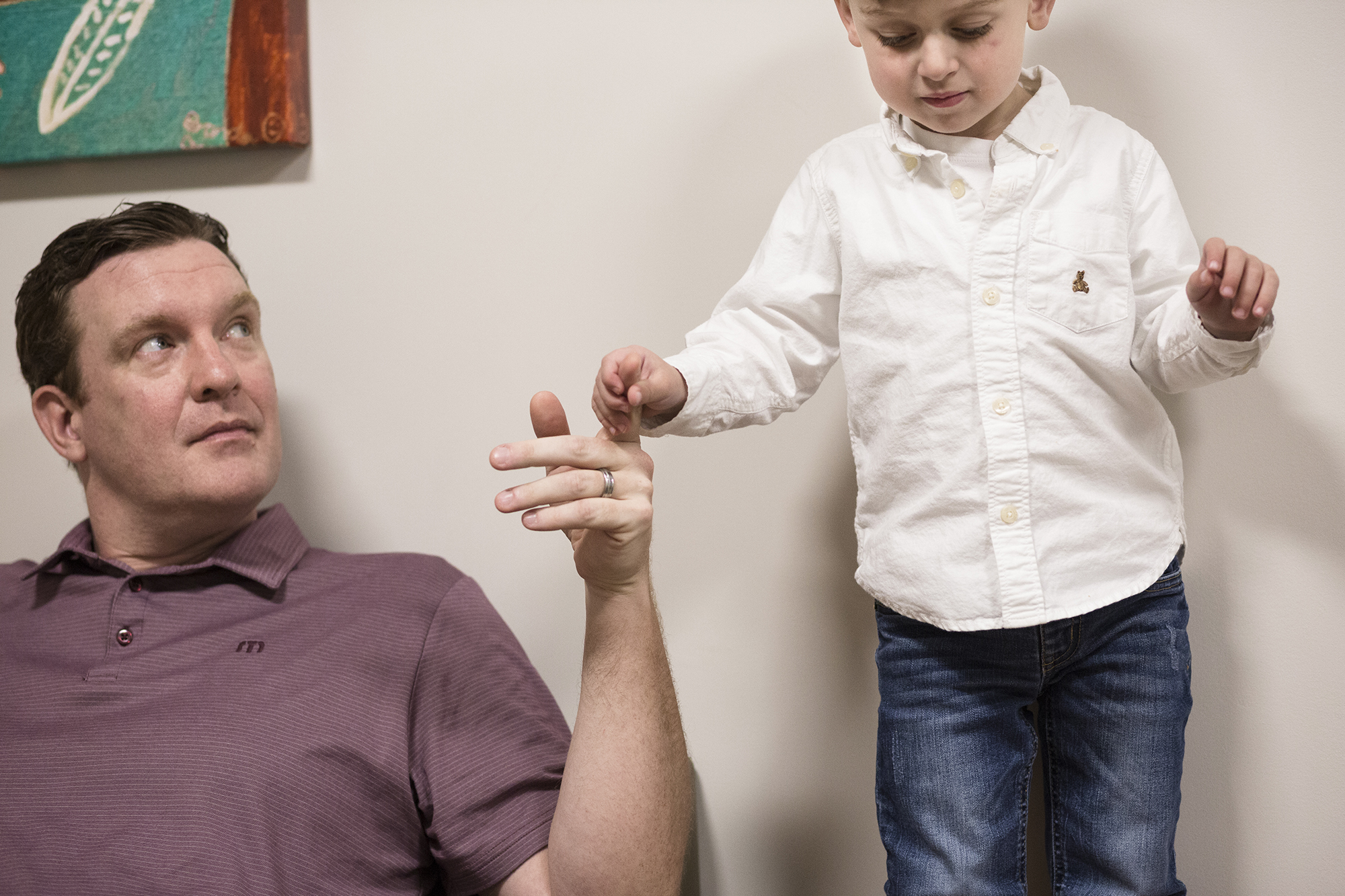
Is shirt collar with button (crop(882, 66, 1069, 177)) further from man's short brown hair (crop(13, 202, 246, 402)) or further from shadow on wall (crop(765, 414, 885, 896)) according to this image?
man's short brown hair (crop(13, 202, 246, 402))

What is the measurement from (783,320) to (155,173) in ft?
3.77

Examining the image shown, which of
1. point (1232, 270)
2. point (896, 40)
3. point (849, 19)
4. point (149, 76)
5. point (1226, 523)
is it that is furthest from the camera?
point (149, 76)

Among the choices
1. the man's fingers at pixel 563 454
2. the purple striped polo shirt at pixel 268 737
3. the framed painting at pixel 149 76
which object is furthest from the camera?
the framed painting at pixel 149 76

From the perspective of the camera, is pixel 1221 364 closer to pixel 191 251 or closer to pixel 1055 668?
pixel 1055 668

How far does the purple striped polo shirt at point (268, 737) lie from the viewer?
3.31 feet

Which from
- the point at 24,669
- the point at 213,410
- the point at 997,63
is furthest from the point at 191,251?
the point at 997,63

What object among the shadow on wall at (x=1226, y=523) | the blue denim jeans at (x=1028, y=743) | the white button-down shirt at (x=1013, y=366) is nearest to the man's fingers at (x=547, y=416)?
the white button-down shirt at (x=1013, y=366)

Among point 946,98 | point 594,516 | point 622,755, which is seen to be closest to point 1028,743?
point 622,755

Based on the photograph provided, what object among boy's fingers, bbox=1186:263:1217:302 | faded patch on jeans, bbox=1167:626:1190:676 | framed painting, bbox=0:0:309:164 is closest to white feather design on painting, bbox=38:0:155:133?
framed painting, bbox=0:0:309:164

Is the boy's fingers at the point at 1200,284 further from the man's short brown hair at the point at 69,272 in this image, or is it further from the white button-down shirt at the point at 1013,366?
the man's short brown hair at the point at 69,272

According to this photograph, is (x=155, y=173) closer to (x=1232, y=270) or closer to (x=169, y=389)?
(x=169, y=389)

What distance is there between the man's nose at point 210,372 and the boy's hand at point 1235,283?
108cm

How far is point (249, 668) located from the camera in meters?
1.10

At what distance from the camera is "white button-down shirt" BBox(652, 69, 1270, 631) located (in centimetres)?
88
